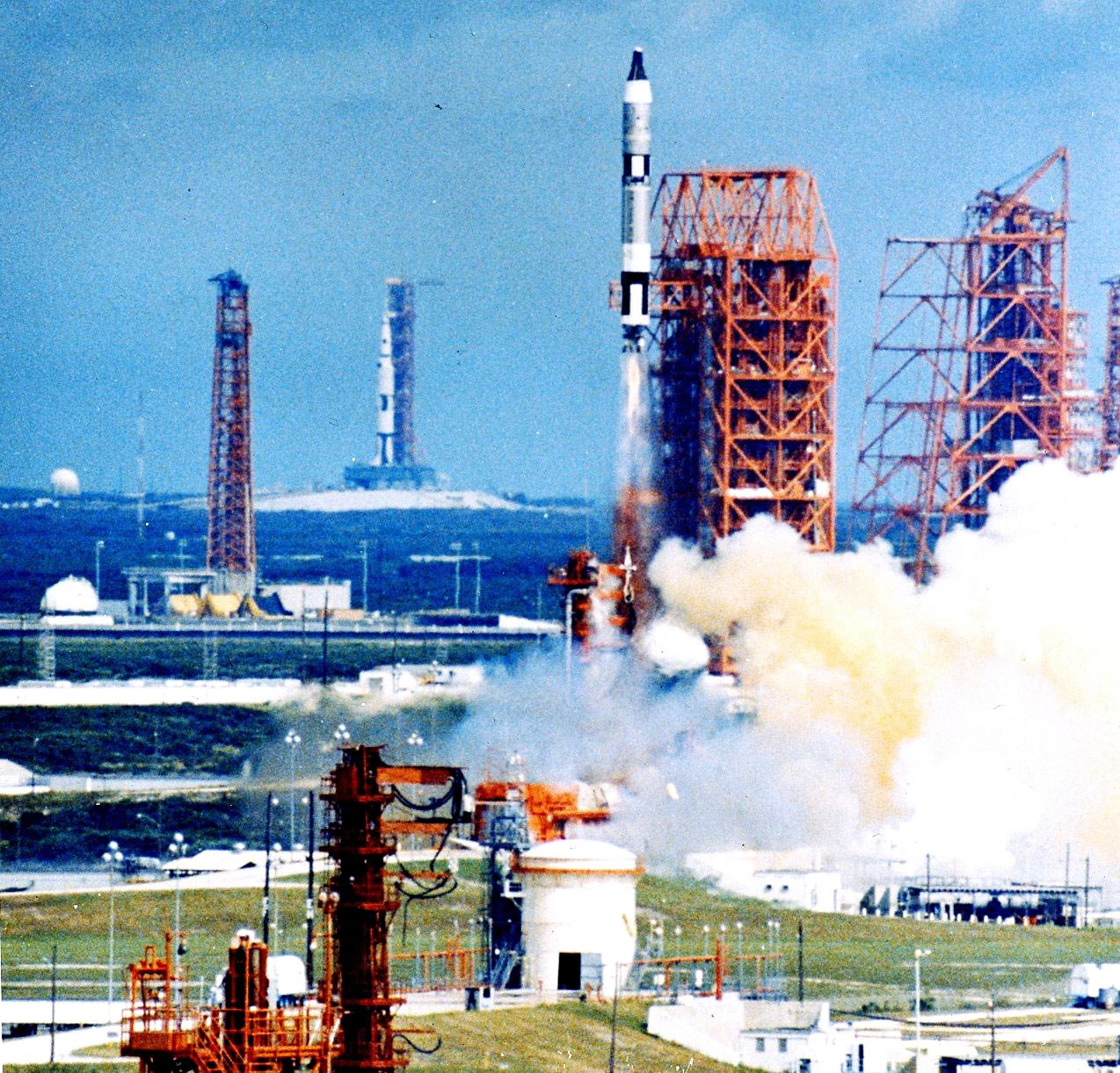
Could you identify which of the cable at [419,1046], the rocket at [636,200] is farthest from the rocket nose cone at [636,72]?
the cable at [419,1046]

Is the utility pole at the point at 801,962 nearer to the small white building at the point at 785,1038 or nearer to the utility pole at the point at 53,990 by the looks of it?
the small white building at the point at 785,1038

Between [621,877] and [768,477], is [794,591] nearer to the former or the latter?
[768,477]

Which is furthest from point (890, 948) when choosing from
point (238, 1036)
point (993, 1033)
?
point (238, 1036)

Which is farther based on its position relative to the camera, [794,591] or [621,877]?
[794,591]

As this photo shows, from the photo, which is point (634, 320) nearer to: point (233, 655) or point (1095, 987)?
point (1095, 987)

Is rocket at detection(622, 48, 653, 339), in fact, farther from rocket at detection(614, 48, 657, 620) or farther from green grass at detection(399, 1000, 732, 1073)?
green grass at detection(399, 1000, 732, 1073)

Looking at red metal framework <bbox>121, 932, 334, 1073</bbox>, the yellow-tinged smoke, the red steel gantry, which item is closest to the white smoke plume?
the yellow-tinged smoke

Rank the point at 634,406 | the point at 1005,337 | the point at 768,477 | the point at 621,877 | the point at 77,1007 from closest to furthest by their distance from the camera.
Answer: the point at 77,1007 → the point at 621,877 → the point at 634,406 → the point at 768,477 → the point at 1005,337

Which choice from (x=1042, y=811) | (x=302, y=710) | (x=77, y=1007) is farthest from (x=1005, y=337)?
(x=77, y=1007)
